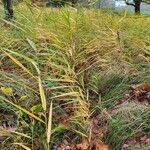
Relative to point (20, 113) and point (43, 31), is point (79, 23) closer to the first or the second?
point (43, 31)

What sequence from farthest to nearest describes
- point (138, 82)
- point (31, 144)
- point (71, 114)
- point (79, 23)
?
point (79, 23), point (138, 82), point (71, 114), point (31, 144)

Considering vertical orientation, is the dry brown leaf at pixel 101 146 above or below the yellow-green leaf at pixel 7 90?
below

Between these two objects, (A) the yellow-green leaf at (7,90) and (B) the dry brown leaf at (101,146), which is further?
(A) the yellow-green leaf at (7,90)

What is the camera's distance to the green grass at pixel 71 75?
3072mm

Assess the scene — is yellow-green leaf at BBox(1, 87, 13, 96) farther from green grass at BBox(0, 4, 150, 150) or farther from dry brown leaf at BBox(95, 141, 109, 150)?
dry brown leaf at BBox(95, 141, 109, 150)

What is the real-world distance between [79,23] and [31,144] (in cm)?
223

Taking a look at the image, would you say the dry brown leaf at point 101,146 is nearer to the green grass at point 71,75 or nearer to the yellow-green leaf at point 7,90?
the green grass at point 71,75

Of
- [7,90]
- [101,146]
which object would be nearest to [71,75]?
[7,90]

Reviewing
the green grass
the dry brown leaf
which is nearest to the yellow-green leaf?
the green grass

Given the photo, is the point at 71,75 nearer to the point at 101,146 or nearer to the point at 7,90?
the point at 7,90

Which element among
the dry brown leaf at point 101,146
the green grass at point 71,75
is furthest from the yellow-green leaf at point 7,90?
the dry brown leaf at point 101,146

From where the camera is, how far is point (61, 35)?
4426 mm

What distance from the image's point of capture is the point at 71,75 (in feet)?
12.5

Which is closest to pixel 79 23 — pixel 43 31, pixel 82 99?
pixel 43 31
